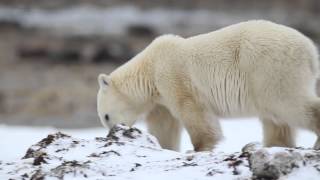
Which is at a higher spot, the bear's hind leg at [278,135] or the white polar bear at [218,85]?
the white polar bear at [218,85]

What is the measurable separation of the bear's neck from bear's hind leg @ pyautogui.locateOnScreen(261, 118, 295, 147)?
115 centimetres

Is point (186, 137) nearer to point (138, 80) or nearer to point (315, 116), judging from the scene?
point (138, 80)

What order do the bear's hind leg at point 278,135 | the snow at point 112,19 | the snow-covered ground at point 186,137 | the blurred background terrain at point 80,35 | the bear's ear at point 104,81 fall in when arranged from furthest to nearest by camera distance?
the snow at point 112,19
the blurred background terrain at point 80,35
the snow-covered ground at point 186,137
the bear's ear at point 104,81
the bear's hind leg at point 278,135

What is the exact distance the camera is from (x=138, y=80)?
698cm

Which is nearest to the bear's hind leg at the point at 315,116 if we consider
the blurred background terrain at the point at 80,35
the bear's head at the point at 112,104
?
the bear's head at the point at 112,104

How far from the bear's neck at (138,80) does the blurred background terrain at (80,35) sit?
7392 mm

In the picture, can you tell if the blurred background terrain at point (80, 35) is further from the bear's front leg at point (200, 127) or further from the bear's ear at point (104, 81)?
the bear's front leg at point (200, 127)

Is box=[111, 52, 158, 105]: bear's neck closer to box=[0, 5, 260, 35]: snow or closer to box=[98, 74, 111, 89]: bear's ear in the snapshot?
box=[98, 74, 111, 89]: bear's ear

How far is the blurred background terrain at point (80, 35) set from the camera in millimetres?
15539

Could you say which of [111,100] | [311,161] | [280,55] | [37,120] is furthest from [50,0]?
[311,161]

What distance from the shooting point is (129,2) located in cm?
2181

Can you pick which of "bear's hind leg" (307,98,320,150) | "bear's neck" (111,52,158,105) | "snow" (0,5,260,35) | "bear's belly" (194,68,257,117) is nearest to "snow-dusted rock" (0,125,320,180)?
"bear's hind leg" (307,98,320,150)

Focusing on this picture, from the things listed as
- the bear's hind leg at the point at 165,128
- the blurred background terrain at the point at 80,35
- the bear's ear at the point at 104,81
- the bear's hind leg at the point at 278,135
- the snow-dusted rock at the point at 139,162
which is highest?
the blurred background terrain at the point at 80,35

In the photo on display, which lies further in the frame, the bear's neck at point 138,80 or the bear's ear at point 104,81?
the bear's ear at point 104,81
